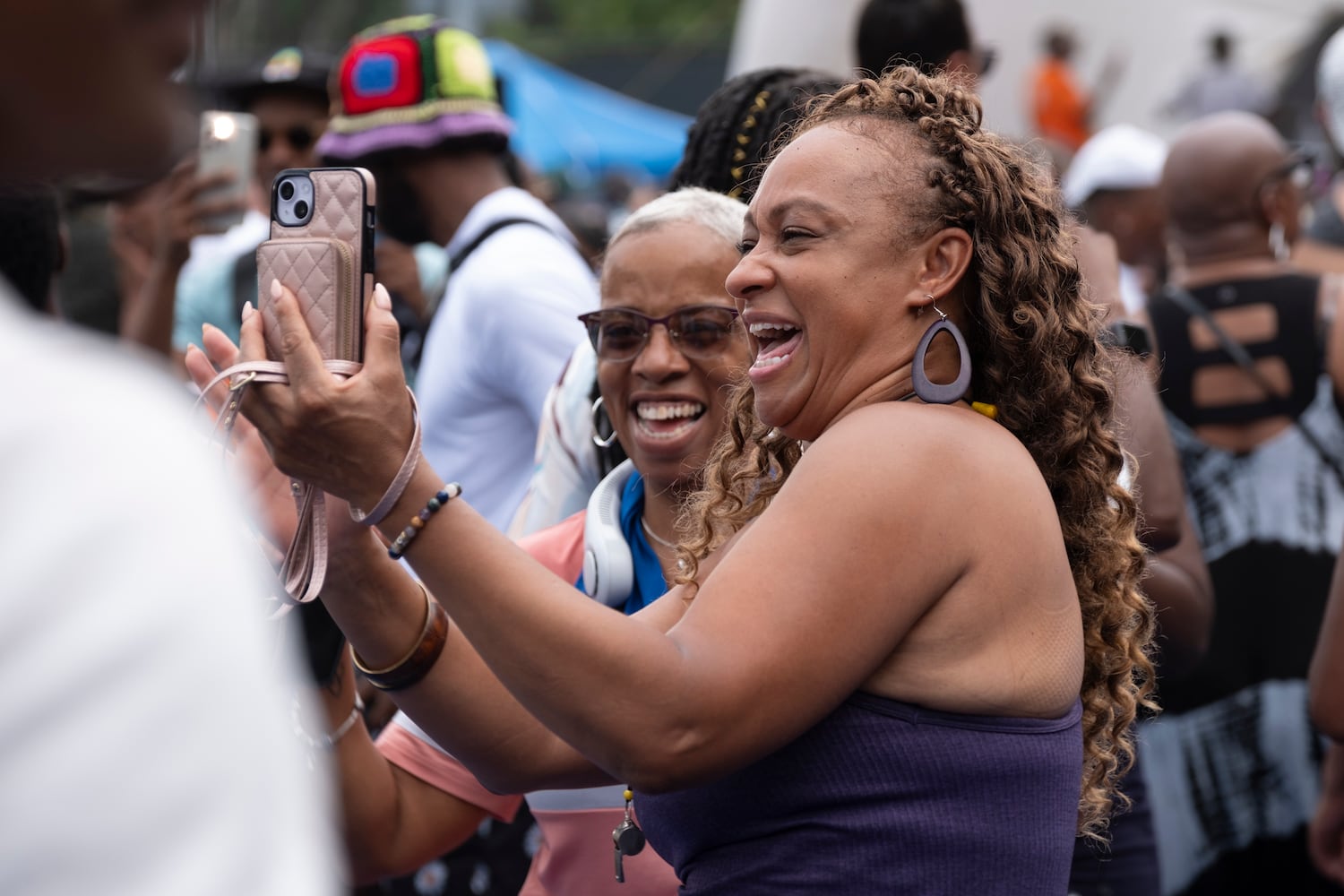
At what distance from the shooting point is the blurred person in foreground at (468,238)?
394cm

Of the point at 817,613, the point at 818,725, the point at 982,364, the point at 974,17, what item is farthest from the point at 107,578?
the point at 974,17

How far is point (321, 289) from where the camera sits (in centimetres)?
188

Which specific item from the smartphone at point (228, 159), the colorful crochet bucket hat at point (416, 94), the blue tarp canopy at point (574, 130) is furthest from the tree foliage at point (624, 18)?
the colorful crochet bucket hat at point (416, 94)

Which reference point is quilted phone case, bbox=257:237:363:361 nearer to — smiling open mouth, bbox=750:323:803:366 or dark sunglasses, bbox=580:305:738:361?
smiling open mouth, bbox=750:323:803:366

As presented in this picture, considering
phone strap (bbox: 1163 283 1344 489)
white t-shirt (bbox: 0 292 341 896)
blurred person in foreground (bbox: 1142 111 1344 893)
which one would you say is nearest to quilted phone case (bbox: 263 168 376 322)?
white t-shirt (bbox: 0 292 341 896)

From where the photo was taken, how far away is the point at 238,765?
0.66m

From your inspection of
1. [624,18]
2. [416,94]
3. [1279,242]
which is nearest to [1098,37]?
[1279,242]

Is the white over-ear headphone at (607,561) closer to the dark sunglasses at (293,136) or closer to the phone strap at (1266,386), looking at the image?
the phone strap at (1266,386)

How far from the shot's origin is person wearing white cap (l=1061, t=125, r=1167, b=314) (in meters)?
6.91

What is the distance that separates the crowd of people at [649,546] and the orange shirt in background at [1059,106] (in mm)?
7133

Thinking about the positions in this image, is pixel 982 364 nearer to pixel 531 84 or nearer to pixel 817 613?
pixel 817 613

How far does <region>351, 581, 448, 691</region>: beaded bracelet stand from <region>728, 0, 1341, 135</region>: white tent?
17.6 ft

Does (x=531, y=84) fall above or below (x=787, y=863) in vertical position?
below

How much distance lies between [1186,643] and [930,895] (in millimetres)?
1801
